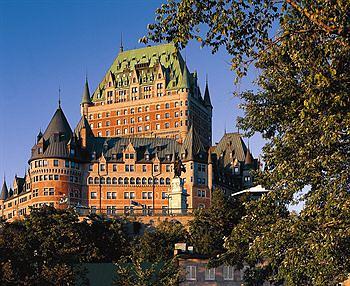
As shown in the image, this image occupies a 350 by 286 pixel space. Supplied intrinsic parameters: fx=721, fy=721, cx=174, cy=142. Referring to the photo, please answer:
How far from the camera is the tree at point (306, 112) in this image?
2255cm

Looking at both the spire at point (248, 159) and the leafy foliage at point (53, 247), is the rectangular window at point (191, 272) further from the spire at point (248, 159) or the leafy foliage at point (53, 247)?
the spire at point (248, 159)

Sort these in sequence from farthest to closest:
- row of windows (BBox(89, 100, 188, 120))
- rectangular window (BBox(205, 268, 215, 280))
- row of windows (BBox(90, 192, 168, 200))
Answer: row of windows (BBox(89, 100, 188, 120)) < row of windows (BBox(90, 192, 168, 200)) < rectangular window (BBox(205, 268, 215, 280))

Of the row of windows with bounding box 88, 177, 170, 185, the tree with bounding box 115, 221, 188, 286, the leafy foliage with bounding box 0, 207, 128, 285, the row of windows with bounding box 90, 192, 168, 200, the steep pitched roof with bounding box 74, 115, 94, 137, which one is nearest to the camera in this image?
the tree with bounding box 115, 221, 188, 286

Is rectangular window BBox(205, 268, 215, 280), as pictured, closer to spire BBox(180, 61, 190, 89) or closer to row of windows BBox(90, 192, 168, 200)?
row of windows BBox(90, 192, 168, 200)

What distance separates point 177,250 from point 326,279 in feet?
142

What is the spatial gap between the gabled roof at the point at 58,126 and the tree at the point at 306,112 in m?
106

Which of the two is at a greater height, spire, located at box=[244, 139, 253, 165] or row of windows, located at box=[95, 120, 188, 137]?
row of windows, located at box=[95, 120, 188, 137]

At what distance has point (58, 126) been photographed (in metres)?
134

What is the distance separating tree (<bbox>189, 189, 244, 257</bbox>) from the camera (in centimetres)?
8481

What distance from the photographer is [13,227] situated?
9025cm

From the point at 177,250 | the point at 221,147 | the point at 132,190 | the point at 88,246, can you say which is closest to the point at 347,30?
the point at 177,250

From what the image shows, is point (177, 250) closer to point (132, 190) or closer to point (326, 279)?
point (326, 279)

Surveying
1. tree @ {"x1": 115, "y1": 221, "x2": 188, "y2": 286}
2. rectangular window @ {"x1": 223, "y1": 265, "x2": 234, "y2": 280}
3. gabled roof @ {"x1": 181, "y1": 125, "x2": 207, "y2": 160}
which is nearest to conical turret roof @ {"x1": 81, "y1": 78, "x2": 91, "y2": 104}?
gabled roof @ {"x1": 181, "y1": 125, "x2": 207, "y2": 160}

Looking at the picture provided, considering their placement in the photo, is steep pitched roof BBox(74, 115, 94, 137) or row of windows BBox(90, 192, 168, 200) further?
steep pitched roof BBox(74, 115, 94, 137)
